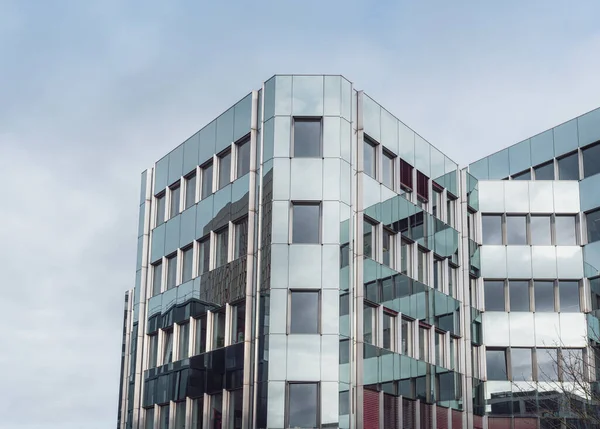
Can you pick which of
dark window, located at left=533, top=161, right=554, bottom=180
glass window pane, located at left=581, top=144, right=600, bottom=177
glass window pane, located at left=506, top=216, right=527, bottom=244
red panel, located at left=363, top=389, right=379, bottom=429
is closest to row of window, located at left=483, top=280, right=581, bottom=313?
glass window pane, located at left=506, top=216, right=527, bottom=244

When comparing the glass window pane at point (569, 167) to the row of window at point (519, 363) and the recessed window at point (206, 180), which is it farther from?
the recessed window at point (206, 180)

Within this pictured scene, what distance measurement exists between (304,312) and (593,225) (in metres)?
19.9

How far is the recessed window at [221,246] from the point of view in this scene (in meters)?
41.9

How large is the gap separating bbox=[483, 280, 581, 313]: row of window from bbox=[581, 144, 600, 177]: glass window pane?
5895 mm

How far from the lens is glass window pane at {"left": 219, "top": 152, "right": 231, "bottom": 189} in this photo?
43019 millimetres

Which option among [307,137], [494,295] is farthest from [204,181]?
[494,295]

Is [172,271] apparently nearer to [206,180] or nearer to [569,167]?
[206,180]

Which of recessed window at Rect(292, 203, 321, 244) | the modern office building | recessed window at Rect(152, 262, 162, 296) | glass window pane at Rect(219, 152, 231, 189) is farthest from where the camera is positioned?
recessed window at Rect(152, 262, 162, 296)

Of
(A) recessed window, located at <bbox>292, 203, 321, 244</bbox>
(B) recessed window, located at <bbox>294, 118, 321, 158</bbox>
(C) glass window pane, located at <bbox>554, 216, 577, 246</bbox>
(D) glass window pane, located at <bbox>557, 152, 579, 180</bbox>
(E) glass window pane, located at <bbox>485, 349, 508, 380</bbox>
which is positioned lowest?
(E) glass window pane, located at <bbox>485, 349, 508, 380</bbox>

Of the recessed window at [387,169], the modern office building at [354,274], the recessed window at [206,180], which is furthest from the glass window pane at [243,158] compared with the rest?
the recessed window at [387,169]

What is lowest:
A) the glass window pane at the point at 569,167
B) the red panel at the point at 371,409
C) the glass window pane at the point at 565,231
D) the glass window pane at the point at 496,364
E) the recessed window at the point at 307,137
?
the red panel at the point at 371,409

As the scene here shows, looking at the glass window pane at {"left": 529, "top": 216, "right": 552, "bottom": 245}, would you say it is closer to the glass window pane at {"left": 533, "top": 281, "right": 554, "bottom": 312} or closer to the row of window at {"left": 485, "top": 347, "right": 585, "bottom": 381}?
the glass window pane at {"left": 533, "top": 281, "right": 554, "bottom": 312}

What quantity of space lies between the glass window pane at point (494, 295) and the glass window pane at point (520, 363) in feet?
8.01

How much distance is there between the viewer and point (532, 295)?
5038cm
